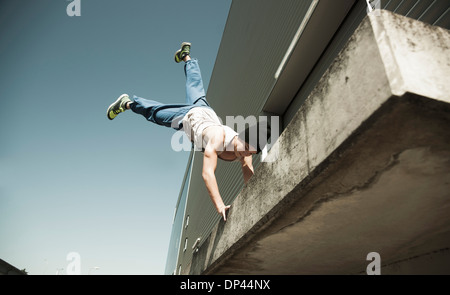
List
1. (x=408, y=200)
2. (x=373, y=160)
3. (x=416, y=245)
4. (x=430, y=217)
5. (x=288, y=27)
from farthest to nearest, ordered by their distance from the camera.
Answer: (x=288, y=27)
(x=416, y=245)
(x=430, y=217)
(x=408, y=200)
(x=373, y=160)

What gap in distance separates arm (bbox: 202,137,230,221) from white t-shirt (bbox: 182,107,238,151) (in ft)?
0.94

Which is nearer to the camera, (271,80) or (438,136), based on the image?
(438,136)

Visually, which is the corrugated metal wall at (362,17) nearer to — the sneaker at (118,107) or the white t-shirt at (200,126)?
the white t-shirt at (200,126)

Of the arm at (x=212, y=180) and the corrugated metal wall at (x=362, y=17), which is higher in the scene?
the corrugated metal wall at (x=362, y=17)

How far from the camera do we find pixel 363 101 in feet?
3.67

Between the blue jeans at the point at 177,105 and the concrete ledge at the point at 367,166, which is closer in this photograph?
the concrete ledge at the point at 367,166

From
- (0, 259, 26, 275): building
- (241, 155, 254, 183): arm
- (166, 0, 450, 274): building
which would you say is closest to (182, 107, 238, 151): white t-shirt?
(241, 155, 254, 183): arm

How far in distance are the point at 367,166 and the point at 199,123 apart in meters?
2.55

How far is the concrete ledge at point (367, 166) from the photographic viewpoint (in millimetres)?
1057

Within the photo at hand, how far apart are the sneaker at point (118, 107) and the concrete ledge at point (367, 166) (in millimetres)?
4268

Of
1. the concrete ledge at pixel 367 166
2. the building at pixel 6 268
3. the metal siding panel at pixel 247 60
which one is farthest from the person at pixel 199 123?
the building at pixel 6 268

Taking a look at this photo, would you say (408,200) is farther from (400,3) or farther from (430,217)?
(400,3)
